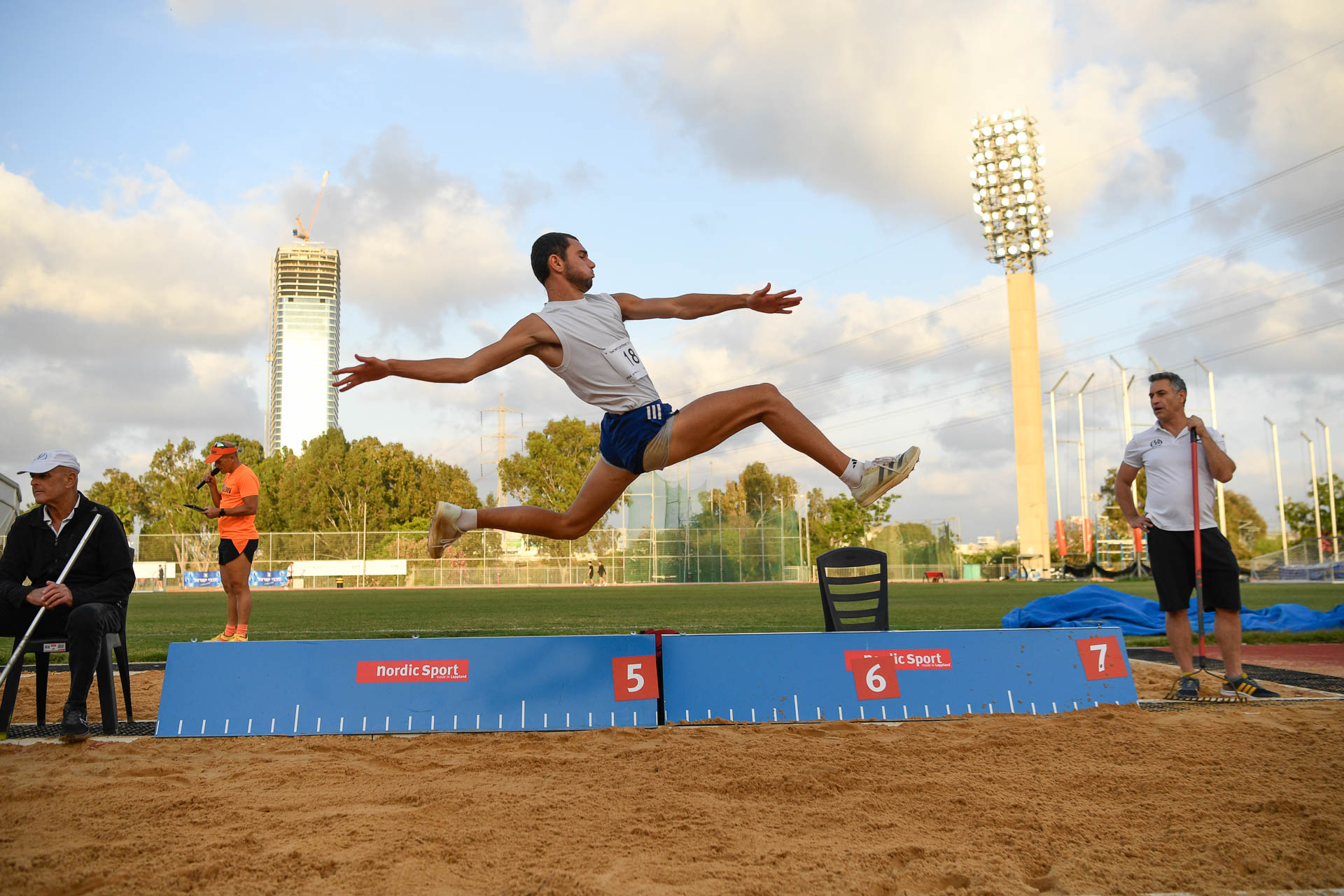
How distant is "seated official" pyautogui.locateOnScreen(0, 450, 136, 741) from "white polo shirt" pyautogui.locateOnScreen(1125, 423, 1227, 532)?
666 cm

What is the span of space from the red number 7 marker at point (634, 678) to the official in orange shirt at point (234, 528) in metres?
4.95

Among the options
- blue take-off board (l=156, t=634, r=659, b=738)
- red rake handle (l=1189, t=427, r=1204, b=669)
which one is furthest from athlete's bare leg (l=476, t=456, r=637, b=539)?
red rake handle (l=1189, t=427, r=1204, b=669)

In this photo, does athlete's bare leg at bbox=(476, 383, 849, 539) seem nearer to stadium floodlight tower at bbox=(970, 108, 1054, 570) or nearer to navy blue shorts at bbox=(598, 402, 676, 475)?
navy blue shorts at bbox=(598, 402, 676, 475)

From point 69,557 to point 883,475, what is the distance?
15.4 feet

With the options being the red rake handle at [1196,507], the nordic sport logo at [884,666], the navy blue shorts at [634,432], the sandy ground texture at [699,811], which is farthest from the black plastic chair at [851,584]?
the navy blue shorts at [634,432]

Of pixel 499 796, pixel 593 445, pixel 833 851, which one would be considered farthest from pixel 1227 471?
pixel 593 445

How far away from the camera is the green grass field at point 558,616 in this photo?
11938mm

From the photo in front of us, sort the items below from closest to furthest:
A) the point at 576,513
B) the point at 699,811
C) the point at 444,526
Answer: the point at 699,811, the point at 576,513, the point at 444,526

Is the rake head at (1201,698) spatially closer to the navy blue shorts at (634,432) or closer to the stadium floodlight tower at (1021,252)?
the navy blue shorts at (634,432)

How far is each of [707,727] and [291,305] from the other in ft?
627

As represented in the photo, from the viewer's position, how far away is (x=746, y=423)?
4.65 meters

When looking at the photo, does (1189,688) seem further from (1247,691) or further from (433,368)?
(433,368)

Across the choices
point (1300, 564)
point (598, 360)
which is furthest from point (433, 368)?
point (1300, 564)

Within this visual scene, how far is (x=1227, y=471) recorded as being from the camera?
6266 millimetres
